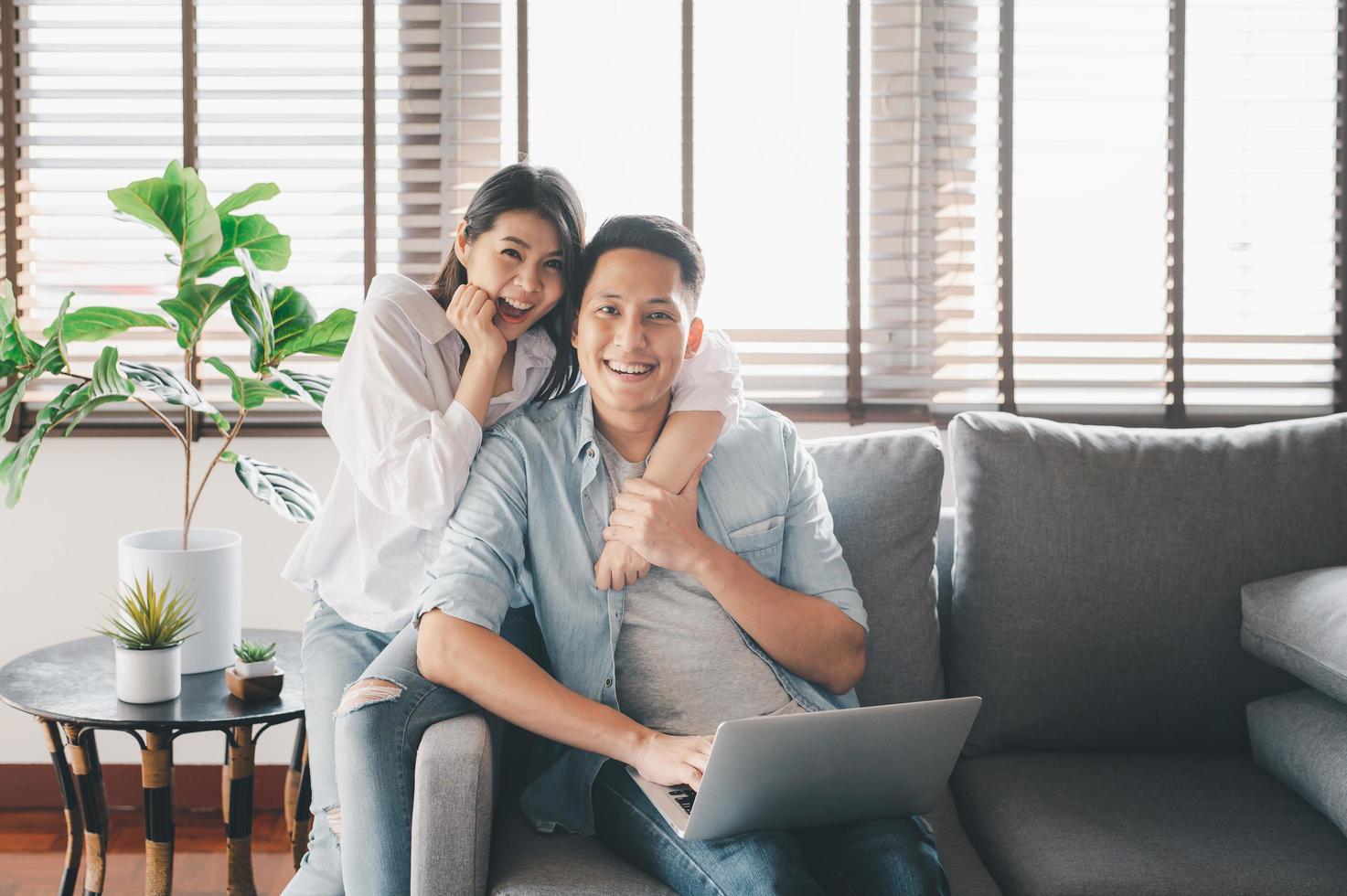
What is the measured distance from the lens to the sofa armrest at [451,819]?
1279 mm

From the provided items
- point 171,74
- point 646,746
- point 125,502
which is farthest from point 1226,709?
point 171,74

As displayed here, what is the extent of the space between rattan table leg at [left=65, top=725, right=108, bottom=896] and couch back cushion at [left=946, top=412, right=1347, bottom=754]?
4.77ft

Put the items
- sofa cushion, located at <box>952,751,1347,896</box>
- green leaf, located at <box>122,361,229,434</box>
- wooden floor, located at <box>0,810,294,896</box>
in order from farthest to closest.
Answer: wooden floor, located at <box>0,810,294,896</box> < green leaf, located at <box>122,361,229,434</box> < sofa cushion, located at <box>952,751,1347,896</box>

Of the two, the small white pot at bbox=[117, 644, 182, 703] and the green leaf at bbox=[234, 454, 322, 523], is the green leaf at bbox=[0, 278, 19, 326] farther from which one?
the small white pot at bbox=[117, 644, 182, 703]

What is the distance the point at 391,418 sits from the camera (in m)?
1.58

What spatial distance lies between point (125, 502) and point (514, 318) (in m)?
1.35

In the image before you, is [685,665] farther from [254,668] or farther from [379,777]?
[254,668]

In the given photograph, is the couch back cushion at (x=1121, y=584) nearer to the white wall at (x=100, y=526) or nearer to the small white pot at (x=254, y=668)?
the small white pot at (x=254, y=668)

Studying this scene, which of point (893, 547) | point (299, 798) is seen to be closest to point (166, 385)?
point (299, 798)

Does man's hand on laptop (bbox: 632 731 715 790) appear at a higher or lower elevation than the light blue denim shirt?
lower

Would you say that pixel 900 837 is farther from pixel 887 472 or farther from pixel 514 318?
pixel 514 318

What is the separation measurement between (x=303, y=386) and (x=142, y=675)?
545 mm

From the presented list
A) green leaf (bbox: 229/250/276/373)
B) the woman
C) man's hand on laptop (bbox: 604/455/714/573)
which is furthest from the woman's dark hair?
green leaf (bbox: 229/250/276/373)

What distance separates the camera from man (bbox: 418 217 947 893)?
139 cm
